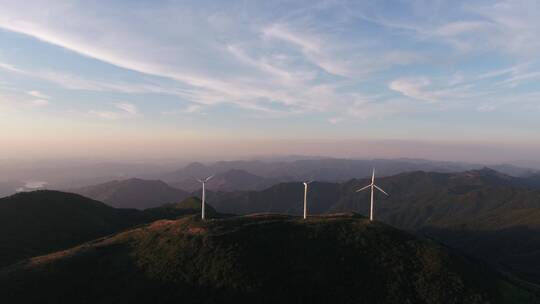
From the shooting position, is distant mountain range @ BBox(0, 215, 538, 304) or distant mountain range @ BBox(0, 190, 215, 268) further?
distant mountain range @ BBox(0, 190, 215, 268)

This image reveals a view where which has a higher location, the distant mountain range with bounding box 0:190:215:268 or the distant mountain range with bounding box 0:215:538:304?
the distant mountain range with bounding box 0:215:538:304

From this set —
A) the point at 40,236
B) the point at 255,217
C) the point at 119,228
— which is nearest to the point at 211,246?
the point at 255,217

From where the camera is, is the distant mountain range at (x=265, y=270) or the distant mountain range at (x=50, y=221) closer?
the distant mountain range at (x=265, y=270)

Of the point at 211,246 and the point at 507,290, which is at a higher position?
the point at 211,246

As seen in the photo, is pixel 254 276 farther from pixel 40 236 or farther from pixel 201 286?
pixel 40 236
